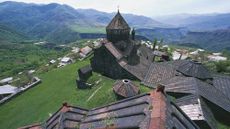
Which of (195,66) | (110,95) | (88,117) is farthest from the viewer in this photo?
(195,66)

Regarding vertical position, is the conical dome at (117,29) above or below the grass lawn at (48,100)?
above

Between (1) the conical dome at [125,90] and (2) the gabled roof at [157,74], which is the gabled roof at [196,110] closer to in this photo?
(1) the conical dome at [125,90]

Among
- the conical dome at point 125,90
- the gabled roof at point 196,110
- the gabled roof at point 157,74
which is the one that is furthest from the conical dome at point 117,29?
the gabled roof at point 196,110

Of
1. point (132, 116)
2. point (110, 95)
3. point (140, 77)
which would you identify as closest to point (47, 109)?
point (110, 95)

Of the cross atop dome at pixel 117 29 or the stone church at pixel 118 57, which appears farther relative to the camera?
the cross atop dome at pixel 117 29

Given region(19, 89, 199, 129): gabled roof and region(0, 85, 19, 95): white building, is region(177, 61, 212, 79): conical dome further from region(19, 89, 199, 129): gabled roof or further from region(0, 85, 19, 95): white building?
region(0, 85, 19, 95): white building

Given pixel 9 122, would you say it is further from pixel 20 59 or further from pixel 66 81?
pixel 20 59

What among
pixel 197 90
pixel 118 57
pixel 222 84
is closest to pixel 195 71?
pixel 222 84
